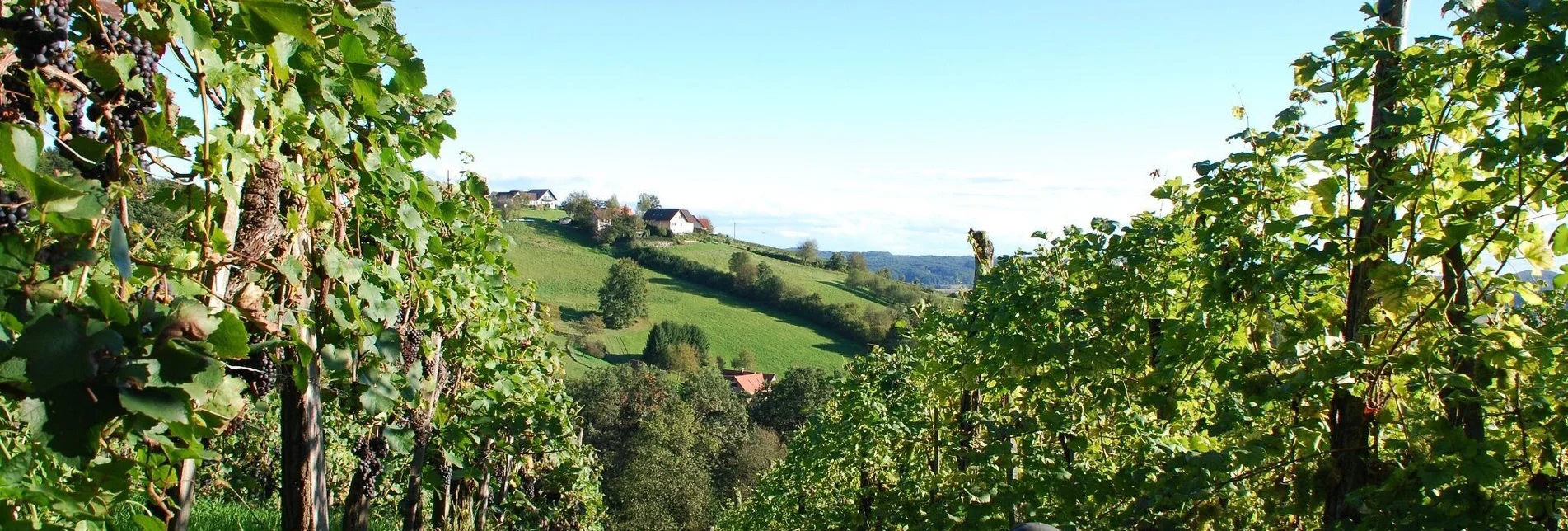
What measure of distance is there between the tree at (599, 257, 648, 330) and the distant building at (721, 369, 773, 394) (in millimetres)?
7852

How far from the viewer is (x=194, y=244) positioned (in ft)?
7.49

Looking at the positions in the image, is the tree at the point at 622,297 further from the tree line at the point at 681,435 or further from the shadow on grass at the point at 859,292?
the shadow on grass at the point at 859,292

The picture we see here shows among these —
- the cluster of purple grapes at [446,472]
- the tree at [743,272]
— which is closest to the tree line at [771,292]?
the tree at [743,272]

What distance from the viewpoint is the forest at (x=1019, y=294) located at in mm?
1421

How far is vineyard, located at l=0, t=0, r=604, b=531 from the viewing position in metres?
1.27

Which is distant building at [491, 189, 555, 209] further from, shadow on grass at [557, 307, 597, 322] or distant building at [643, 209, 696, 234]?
shadow on grass at [557, 307, 597, 322]

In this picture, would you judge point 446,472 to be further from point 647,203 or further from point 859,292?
point 647,203

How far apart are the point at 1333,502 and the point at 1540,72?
1472 mm

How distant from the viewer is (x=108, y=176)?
1.72m

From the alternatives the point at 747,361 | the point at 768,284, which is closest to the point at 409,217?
the point at 747,361

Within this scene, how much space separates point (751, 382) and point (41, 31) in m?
46.6

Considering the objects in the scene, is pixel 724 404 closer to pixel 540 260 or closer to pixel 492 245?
pixel 540 260

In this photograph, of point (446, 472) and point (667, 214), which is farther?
point (667, 214)

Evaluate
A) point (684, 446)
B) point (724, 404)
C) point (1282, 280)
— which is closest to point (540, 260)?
point (724, 404)
